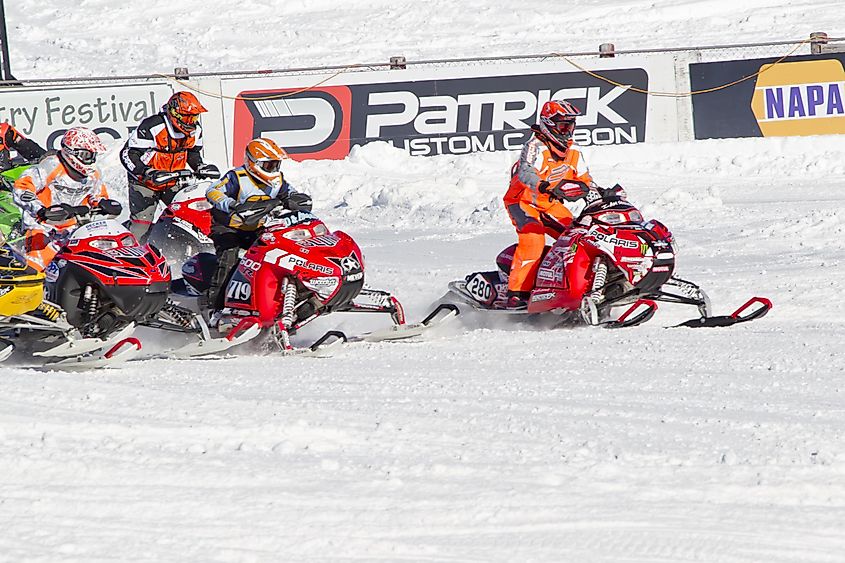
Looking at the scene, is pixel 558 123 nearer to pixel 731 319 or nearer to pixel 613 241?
pixel 613 241

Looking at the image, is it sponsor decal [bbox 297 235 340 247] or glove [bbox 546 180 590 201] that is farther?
glove [bbox 546 180 590 201]

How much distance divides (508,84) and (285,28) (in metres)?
13.3

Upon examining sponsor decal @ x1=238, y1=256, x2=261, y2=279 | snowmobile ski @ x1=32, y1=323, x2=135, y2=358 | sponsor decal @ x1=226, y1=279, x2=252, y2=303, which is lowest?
snowmobile ski @ x1=32, y1=323, x2=135, y2=358

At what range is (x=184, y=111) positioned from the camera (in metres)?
11.3

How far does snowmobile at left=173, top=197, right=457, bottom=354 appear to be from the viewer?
323 inches

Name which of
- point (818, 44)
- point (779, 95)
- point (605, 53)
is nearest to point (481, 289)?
point (605, 53)

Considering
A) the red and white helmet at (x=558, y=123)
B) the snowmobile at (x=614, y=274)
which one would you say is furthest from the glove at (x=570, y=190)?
the red and white helmet at (x=558, y=123)

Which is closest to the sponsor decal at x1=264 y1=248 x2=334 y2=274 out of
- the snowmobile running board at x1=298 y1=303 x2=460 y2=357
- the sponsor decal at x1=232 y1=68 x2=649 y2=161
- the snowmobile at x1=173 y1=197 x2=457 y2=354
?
the snowmobile at x1=173 y1=197 x2=457 y2=354

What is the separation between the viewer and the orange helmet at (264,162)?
858 cm

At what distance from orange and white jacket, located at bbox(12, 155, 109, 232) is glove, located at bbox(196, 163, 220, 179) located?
1564mm

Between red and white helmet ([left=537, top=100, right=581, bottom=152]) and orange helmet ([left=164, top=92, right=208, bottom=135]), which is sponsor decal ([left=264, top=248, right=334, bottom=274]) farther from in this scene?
orange helmet ([left=164, top=92, right=208, bottom=135])

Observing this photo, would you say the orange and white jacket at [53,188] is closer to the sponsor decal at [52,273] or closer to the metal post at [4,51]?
the sponsor decal at [52,273]

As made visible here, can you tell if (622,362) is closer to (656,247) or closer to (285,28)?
(656,247)

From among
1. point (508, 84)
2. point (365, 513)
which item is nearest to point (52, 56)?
point (508, 84)
